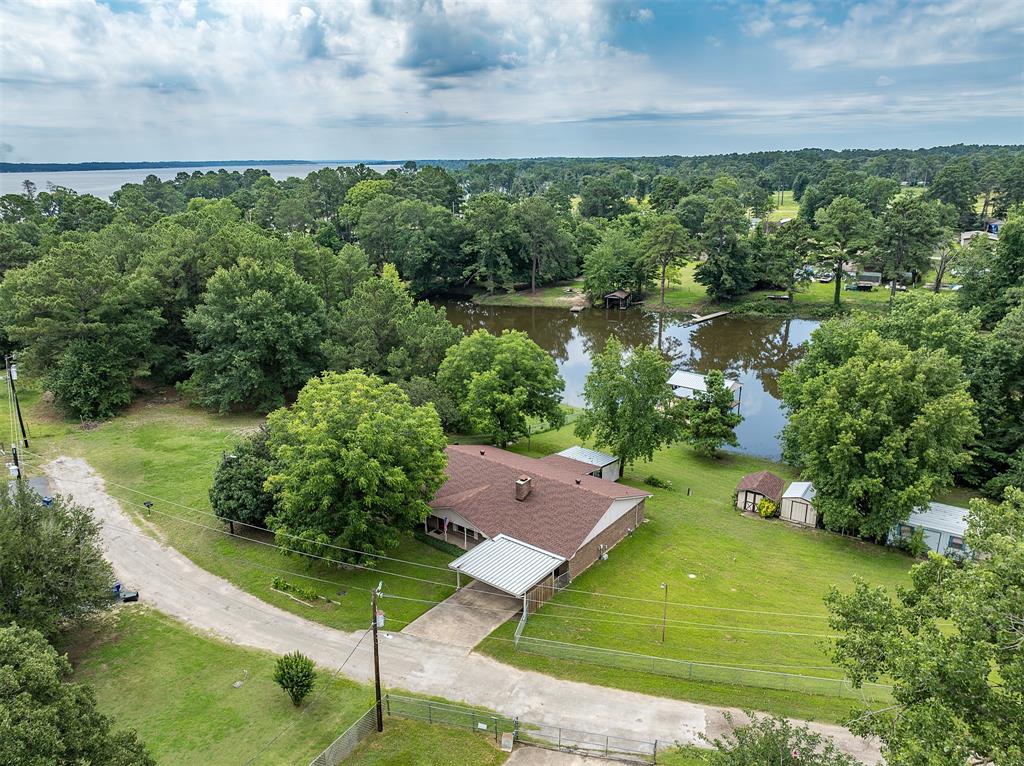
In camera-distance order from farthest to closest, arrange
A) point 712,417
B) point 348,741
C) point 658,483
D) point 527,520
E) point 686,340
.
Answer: point 686,340 < point 712,417 < point 658,483 < point 527,520 < point 348,741

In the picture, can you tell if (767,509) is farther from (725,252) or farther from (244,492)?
(725,252)

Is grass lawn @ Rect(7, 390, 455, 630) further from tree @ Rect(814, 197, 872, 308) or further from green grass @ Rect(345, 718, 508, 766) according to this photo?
tree @ Rect(814, 197, 872, 308)

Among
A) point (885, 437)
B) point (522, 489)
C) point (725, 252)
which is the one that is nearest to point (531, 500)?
point (522, 489)

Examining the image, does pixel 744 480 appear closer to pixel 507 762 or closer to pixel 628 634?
pixel 628 634

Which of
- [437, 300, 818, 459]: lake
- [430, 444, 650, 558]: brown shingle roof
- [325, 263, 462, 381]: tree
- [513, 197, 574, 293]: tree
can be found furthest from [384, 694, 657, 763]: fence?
[513, 197, 574, 293]: tree

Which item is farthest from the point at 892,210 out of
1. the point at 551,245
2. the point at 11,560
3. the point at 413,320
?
the point at 11,560

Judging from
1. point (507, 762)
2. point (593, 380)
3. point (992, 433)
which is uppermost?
point (593, 380)

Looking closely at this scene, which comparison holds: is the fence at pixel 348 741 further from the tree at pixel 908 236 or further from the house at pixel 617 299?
the tree at pixel 908 236
